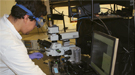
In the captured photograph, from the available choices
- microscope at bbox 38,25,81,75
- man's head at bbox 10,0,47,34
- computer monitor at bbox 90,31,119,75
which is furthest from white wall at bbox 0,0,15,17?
computer monitor at bbox 90,31,119,75

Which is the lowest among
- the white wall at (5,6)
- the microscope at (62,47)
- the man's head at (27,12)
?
the microscope at (62,47)

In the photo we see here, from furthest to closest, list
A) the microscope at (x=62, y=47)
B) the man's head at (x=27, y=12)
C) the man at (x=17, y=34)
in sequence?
the microscope at (x=62, y=47) → the man's head at (x=27, y=12) → the man at (x=17, y=34)

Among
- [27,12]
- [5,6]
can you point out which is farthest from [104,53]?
[5,6]

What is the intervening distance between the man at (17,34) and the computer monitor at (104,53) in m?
0.55

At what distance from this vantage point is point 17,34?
3.18 ft

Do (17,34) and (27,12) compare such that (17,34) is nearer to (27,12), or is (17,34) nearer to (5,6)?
(27,12)

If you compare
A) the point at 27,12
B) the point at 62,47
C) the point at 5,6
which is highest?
the point at 5,6

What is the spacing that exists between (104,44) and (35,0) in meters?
0.70

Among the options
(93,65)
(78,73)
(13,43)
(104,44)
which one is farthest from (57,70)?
(13,43)

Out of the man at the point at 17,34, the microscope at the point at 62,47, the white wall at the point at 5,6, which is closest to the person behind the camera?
the man at the point at 17,34

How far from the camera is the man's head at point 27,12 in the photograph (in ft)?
3.03

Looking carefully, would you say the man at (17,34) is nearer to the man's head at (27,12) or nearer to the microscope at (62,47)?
the man's head at (27,12)

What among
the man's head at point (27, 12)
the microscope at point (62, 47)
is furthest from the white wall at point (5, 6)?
the man's head at point (27, 12)

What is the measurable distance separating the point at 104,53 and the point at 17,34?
0.76 metres
